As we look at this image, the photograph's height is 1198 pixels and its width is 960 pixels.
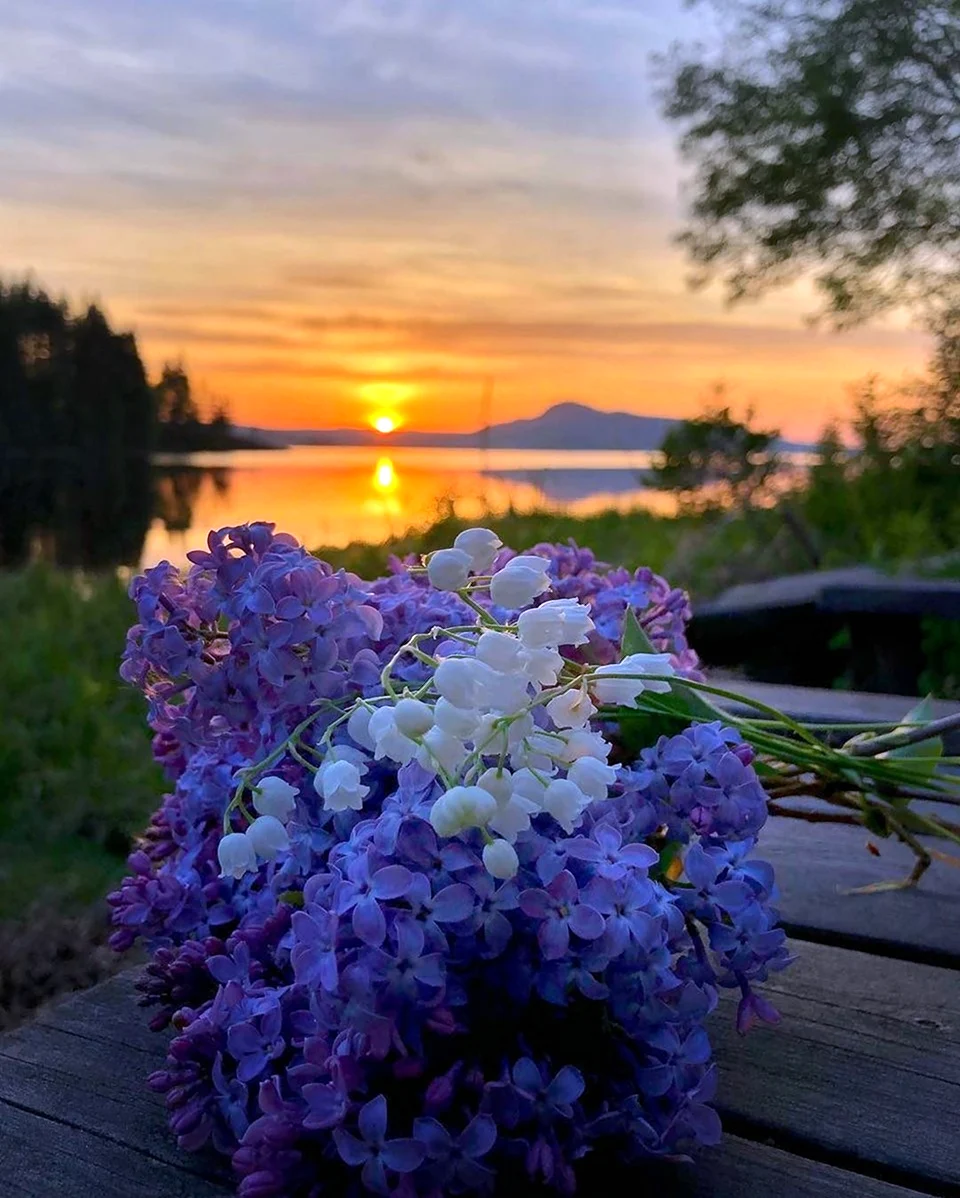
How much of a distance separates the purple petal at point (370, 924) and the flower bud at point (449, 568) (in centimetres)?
33

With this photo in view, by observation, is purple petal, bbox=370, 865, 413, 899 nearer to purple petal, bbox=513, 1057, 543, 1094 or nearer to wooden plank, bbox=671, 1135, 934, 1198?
purple petal, bbox=513, 1057, 543, 1094

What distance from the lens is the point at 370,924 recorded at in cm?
65

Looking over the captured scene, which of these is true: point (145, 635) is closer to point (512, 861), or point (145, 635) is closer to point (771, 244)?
point (512, 861)

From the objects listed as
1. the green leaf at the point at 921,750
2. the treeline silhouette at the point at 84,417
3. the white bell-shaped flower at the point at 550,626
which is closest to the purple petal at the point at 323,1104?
the white bell-shaped flower at the point at 550,626

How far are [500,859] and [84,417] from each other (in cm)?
2176

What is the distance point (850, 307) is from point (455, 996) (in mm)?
12027

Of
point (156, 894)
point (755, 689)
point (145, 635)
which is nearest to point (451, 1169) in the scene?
point (156, 894)

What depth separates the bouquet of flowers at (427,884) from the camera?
26.7 inches

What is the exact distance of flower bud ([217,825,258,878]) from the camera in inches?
30.9

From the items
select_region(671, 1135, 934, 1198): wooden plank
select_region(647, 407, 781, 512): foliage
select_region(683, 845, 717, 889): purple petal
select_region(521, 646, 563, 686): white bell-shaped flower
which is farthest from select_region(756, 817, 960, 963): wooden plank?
select_region(647, 407, 781, 512): foliage

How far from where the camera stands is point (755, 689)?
7.86 ft

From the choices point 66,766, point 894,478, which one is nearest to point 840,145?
point 894,478

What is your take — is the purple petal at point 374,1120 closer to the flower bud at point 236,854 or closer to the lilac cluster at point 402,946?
the lilac cluster at point 402,946

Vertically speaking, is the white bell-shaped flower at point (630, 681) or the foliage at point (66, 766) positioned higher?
the white bell-shaped flower at point (630, 681)
